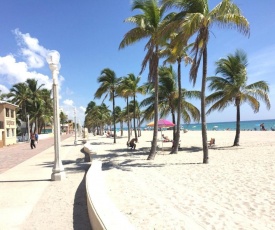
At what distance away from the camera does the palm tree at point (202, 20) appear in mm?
11016

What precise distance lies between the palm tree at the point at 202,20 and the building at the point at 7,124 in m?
28.4

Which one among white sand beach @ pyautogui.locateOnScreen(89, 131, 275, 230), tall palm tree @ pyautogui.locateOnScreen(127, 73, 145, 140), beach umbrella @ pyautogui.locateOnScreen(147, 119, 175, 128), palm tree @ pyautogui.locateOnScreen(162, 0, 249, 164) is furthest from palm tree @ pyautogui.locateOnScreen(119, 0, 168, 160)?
tall palm tree @ pyautogui.locateOnScreen(127, 73, 145, 140)

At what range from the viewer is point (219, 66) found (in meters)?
19.6

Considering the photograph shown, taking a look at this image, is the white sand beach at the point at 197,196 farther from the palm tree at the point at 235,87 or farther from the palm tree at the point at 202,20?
the palm tree at the point at 235,87

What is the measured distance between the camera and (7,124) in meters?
37.9

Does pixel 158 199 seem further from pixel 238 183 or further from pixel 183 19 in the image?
pixel 183 19

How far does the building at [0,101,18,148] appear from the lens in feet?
118

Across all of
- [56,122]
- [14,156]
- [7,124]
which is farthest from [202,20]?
[7,124]

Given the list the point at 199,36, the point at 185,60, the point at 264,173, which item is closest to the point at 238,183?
the point at 264,173

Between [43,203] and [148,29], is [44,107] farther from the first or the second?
[43,203]

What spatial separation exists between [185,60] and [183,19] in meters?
5.04

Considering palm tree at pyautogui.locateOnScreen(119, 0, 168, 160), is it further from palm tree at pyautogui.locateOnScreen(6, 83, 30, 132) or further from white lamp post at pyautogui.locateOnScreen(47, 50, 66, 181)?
palm tree at pyautogui.locateOnScreen(6, 83, 30, 132)

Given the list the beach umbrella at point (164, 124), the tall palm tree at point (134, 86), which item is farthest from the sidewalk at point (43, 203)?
the tall palm tree at point (134, 86)

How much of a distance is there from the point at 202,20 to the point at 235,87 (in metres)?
8.60
